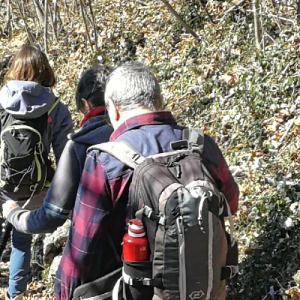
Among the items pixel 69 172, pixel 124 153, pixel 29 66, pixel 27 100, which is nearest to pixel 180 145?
pixel 124 153

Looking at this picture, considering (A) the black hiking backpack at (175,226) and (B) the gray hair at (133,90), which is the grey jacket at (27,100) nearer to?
(B) the gray hair at (133,90)

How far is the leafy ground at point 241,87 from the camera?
13.0 ft

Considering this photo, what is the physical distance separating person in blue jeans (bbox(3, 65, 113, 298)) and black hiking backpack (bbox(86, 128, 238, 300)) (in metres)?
0.46

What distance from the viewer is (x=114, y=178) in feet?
6.95

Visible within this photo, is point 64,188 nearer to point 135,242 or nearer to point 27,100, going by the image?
point 135,242

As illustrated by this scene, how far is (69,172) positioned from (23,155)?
125cm

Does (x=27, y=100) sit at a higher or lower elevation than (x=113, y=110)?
lower

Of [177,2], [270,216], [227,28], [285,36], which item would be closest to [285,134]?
[270,216]

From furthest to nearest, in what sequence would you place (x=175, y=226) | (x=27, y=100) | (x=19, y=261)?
(x=19, y=261) → (x=27, y=100) → (x=175, y=226)

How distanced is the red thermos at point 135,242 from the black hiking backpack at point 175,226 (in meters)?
0.03

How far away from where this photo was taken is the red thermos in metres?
2.03

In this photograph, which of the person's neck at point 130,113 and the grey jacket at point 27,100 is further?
the grey jacket at point 27,100

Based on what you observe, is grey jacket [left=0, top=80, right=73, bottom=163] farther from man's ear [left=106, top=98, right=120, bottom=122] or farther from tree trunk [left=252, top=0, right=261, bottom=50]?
tree trunk [left=252, top=0, right=261, bottom=50]

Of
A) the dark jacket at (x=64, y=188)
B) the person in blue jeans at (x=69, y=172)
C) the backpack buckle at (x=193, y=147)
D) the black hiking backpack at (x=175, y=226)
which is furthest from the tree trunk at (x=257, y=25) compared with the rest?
the black hiking backpack at (x=175, y=226)
